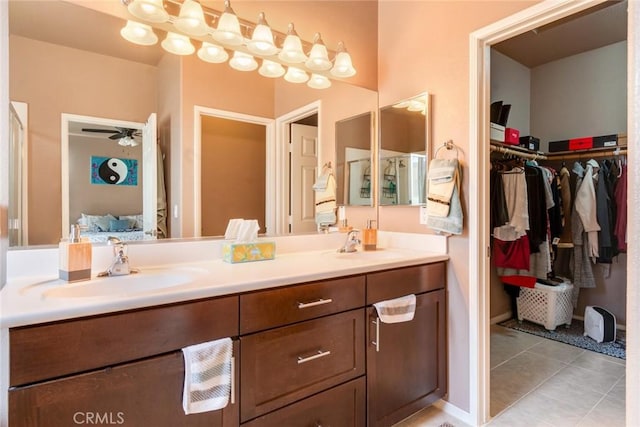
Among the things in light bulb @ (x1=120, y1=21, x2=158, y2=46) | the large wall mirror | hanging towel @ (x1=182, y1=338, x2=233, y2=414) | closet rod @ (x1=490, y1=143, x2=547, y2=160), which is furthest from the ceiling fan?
closet rod @ (x1=490, y1=143, x2=547, y2=160)

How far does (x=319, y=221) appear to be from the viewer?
7.14 feet

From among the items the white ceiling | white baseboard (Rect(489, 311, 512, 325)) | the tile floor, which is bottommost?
the tile floor

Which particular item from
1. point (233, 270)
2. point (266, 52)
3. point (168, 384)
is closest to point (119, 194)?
point (233, 270)

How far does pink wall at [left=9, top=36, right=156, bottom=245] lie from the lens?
131 centimetres

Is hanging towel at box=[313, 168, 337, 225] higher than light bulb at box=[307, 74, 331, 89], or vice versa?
light bulb at box=[307, 74, 331, 89]

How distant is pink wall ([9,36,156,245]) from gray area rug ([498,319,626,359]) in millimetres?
3591

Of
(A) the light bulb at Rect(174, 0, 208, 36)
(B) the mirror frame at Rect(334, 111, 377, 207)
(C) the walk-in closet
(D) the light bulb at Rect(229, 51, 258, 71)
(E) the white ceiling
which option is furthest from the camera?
(C) the walk-in closet

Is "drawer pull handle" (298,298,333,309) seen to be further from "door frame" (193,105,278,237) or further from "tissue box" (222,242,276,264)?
"door frame" (193,105,278,237)

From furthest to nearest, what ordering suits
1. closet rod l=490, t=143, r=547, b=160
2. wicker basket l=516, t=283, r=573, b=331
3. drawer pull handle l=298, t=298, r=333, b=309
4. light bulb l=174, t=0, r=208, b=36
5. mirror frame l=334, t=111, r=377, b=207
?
wicker basket l=516, t=283, r=573, b=331, closet rod l=490, t=143, r=547, b=160, mirror frame l=334, t=111, r=377, b=207, light bulb l=174, t=0, r=208, b=36, drawer pull handle l=298, t=298, r=333, b=309

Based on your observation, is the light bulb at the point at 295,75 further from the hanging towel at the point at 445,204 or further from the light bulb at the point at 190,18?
the hanging towel at the point at 445,204

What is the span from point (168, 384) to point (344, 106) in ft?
6.12

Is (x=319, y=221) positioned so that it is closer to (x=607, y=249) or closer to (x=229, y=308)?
(x=229, y=308)

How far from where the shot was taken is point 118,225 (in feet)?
4.90

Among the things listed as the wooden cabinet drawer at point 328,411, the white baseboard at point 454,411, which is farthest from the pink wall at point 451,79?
the wooden cabinet drawer at point 328,411
